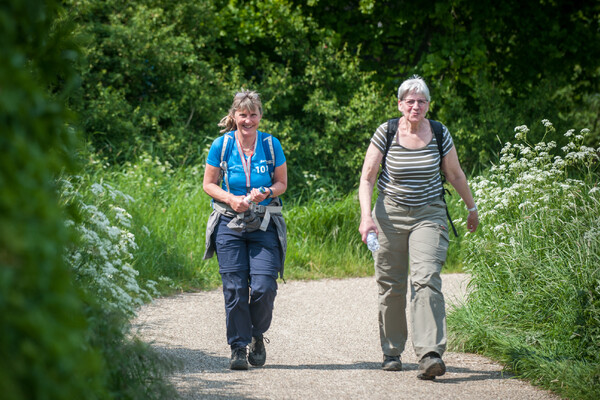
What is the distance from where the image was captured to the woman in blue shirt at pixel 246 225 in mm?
5383

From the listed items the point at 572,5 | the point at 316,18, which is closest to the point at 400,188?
the point at 316,18

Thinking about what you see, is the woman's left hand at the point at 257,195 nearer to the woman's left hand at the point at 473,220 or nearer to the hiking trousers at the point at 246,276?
the hiking trousers at the point at 246,276

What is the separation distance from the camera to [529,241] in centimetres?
593

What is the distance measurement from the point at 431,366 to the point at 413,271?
65 centimetres

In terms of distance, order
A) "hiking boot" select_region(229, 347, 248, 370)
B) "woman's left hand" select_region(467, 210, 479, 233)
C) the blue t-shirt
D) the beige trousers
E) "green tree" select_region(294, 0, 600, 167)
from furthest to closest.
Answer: "green tree" select_region(294, 0, 600, 167) < "woman's left hand" select_region(467, 210, 479, 233) < the blue t-shirt < "hiking boot" select_region(229, 347, 248, 370) < the beige trousers

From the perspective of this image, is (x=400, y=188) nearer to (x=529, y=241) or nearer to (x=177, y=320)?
(x=529, y=241)

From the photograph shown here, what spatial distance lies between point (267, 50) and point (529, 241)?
30.2 feet

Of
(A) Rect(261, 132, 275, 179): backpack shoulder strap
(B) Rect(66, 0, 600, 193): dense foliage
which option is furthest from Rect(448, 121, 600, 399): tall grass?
(B) Rect(66, 0, 600, 193): dense foliage

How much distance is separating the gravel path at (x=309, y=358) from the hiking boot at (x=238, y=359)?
2.2 inches

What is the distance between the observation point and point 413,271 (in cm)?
520

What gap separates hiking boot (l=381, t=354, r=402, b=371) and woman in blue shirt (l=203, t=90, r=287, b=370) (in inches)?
35.1

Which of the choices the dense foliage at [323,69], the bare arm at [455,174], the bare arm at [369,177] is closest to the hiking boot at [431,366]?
the bare arm at [369,177]

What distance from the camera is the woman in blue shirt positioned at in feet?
17.7

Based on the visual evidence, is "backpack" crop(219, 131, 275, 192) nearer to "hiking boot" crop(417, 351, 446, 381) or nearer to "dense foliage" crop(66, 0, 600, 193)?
"hiking boot" crop(417, 351, 446, 381)
